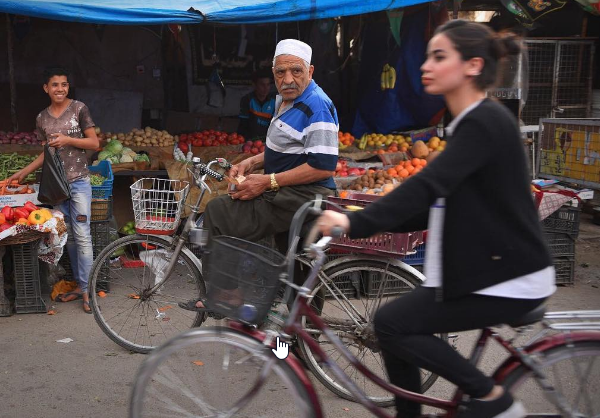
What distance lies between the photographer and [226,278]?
288 centimetres

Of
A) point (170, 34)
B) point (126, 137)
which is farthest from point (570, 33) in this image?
point (126, 137)

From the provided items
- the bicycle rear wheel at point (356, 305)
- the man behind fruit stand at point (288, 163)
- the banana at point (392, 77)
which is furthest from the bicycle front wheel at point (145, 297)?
the banana at point (392, 77)

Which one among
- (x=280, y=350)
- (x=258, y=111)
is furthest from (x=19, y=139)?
(x=280, y=350)

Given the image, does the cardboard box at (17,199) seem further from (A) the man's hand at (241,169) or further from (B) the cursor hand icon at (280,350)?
(B) the cursor hand icon at (280,350)

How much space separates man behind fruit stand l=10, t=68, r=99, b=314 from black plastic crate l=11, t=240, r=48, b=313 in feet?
1.11

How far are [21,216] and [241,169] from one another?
212 centimetres

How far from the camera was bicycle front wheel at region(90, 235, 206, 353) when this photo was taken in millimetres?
4613

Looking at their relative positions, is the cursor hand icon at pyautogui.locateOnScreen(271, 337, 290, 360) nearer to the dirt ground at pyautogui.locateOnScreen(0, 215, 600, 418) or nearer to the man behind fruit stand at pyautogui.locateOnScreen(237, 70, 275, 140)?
the dirt ground at pyautogui.locateOnScreen(0, 215, 600, 418)

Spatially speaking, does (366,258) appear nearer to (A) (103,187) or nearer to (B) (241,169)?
(B) (241,169)

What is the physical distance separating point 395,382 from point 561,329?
27.0 inches

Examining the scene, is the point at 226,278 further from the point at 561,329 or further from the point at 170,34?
the point at 170,34

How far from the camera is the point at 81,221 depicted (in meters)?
5.78

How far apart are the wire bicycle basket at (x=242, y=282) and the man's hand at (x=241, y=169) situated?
1.54 meters

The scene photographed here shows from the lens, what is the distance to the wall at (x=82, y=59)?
9.62 metres
